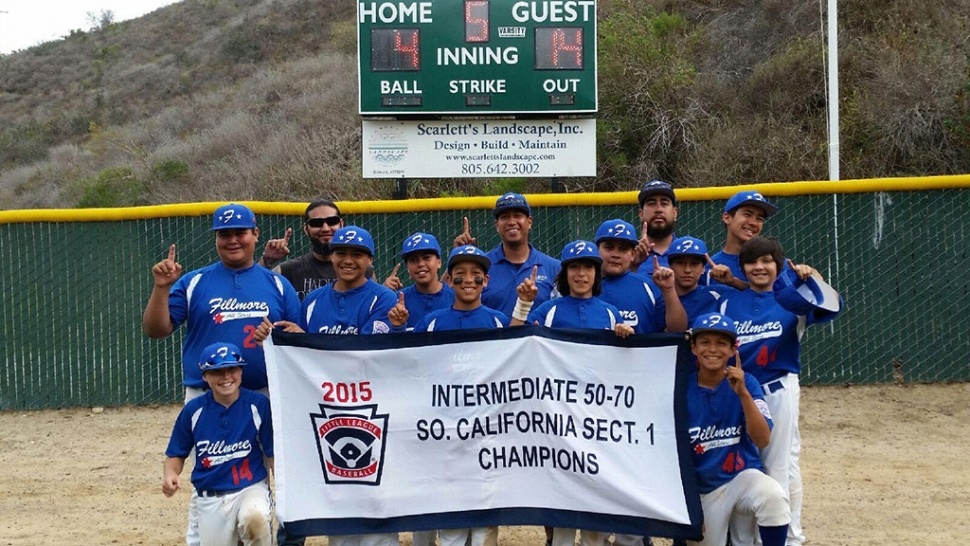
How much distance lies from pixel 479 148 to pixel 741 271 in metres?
7.18

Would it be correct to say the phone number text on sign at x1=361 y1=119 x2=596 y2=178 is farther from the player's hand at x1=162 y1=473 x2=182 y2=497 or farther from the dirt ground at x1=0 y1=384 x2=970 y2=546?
the player's hand at x1=162 y1=473 x2=182 y2=497

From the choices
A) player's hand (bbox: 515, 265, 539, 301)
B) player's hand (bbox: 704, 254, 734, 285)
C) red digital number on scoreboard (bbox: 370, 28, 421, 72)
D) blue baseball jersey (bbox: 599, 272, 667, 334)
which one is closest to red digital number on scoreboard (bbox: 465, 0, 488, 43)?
red digital number on scoreboard (bbox: 370, 28, 421, 72)

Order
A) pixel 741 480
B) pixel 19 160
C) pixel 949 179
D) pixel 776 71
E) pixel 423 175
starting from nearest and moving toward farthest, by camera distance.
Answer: pixel 741 480
pixel 949 179
pixel 423 175
pixel 776 71
pixel 19 160

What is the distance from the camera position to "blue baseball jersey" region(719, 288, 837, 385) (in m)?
5.70

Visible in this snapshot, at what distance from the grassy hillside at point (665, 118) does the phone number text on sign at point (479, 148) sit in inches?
88.1

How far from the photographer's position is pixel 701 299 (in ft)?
19.5

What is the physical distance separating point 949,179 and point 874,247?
955 mm

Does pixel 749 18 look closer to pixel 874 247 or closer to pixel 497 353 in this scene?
pixel 874 247

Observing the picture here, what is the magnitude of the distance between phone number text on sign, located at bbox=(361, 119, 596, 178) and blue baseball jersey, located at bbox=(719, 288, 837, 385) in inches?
279

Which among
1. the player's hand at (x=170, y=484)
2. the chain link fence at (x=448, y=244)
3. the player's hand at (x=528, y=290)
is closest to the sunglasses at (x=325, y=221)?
the player's hand at (x=528, y=290)

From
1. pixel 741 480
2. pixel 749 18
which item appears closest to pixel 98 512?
pixel 741 480

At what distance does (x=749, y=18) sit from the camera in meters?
19.5

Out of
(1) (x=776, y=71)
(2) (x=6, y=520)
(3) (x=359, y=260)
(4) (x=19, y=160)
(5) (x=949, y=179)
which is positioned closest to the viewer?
(3) (x=359, y=260)

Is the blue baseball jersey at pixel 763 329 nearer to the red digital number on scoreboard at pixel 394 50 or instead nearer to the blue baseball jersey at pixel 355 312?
the blue baseball jersey at pixel 355 312
